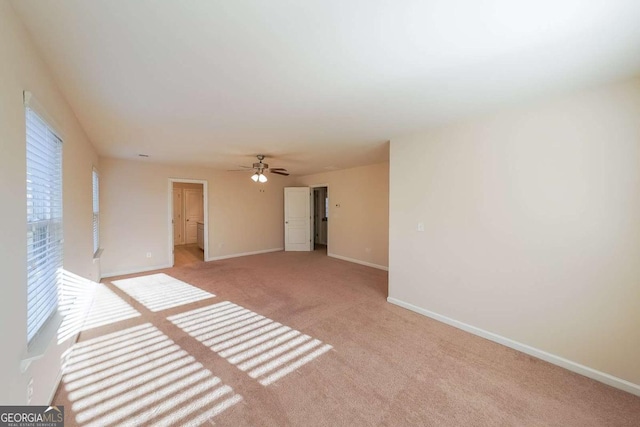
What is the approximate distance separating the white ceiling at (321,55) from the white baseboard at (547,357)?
92.4 inches

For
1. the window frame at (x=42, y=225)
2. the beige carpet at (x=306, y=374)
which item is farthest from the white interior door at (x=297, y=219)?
the window frame at (x=42, y=225)

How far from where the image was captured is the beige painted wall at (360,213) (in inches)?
211

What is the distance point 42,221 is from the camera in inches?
65.3

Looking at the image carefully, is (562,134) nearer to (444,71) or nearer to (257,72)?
(444,71)

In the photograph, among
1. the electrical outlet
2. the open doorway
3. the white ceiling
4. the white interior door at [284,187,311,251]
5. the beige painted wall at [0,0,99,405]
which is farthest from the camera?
the open doorway

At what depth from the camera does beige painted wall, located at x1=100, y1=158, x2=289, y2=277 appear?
4.80m

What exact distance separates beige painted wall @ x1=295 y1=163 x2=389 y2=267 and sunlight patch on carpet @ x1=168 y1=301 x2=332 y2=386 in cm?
326

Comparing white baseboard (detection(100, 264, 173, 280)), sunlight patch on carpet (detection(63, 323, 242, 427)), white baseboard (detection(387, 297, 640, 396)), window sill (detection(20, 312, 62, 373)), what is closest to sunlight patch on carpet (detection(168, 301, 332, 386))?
sunlight patch on carpet (detection(63, 323, 242, 427))

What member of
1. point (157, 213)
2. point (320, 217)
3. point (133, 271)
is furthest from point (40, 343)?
point (320, 217)

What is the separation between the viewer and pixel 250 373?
6.63 feet

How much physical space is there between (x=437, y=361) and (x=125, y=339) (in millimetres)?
3131

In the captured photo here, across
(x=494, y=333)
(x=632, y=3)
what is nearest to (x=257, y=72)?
(x=632, y=3)

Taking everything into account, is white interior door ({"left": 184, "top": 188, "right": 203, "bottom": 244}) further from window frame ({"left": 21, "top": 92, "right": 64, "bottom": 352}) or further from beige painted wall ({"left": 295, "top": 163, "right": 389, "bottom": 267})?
window frame ({"left": 21, "top": 92, "right": 64, "bottom": 352})

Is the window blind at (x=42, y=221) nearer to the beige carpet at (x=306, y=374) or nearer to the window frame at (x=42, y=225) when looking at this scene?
the window frame at (x=42, y=225)
